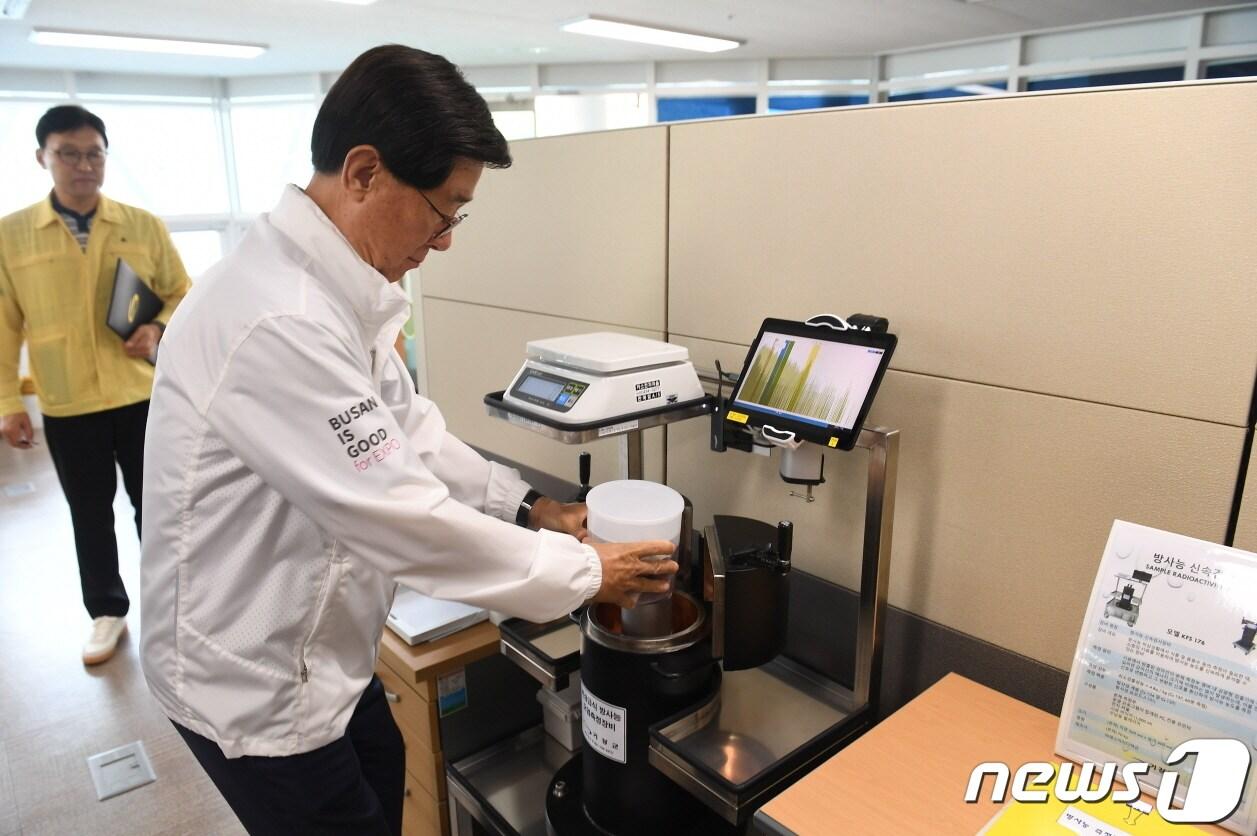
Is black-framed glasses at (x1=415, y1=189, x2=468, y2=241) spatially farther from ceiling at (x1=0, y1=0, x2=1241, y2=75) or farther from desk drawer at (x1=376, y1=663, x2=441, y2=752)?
ceiling at (x1=0, y1=0, x2=1241, y2=75)

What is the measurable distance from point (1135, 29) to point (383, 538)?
7143 mm

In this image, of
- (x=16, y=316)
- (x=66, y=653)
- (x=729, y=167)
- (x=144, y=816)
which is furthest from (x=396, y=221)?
(x=66, y=653)

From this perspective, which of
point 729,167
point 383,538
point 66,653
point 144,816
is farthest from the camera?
point 66,653

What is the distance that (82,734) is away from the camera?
2.65m

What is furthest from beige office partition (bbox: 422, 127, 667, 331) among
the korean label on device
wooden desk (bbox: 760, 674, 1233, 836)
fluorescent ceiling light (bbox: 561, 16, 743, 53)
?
fluorescent ceiling light (bbox: 561, 16, 743, 53)

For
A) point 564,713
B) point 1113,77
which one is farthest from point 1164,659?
point 1113,77

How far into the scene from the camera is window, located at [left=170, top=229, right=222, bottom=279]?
826 centimetres

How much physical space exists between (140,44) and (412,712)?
21.3 ft

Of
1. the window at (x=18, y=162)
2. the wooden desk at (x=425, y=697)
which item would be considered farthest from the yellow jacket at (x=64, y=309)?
the window at (x=18, y=162)

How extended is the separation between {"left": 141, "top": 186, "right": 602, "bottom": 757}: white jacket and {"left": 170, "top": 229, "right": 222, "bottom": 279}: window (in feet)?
26.6

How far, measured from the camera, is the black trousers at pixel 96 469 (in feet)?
9.39

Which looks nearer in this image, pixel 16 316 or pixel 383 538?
pixel 383 538

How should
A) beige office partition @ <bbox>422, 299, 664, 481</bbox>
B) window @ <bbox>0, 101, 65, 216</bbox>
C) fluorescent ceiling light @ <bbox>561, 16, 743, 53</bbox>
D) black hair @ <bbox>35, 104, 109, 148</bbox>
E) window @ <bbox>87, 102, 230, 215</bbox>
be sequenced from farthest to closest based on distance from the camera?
window @ <bbox>87, 102, 230, 215</bbox>, window @ <bbox>0, 101, 65, 216</bbox>, fluorescent ceiling light @ <bbox>561, 16, 743, 53</bbox>, black hair @ <bbox>35, 104, 109, 148</bbox>, beige office partition @ <bbox>422, 299, 664, 481</bbox>

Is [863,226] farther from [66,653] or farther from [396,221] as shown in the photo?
[66,653]
